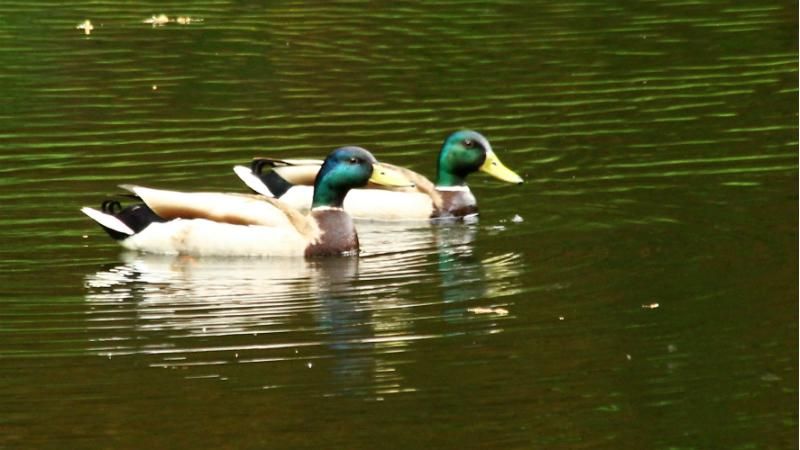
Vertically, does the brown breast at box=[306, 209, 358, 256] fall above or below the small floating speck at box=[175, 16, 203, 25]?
below

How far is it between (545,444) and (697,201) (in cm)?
636

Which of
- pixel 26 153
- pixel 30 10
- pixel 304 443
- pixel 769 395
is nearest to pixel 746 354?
pixel 769 395

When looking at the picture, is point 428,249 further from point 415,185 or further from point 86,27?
point 86,27

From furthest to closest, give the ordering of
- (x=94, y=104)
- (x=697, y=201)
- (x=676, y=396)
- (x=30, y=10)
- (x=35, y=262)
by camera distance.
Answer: (x=30, y=10), (x=94, y=104), (x=697, y=201), (x=35, y=262), (x=676, y=396)

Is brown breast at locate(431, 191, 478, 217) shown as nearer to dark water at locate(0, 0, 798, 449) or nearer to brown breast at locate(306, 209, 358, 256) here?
dark water at locate(0, 0, 798, 449)

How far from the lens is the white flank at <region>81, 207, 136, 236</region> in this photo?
1448 centimetres

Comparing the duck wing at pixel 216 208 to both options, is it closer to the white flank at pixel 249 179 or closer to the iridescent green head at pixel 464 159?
the white flank at pixel 249 179

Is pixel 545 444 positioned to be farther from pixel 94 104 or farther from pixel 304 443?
pixel 94 104

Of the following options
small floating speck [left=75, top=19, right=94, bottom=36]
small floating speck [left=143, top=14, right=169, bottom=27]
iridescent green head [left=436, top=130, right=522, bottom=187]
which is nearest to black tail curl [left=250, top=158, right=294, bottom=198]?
iridescent green head [left=436, top=130, right=522, bottom=187]

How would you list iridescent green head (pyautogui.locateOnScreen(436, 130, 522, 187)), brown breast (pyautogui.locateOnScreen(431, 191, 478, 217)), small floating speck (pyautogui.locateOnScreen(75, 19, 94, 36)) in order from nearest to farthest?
brown breast (pyautogui.locateOnScreen(431, 191, 478, 217)) → iridescent green head (pyautogui.locateOnScreen(436, 130, 522, 187)) → small floating speck (pyautogui.locateOnScreen(75, 19, 94, 36))

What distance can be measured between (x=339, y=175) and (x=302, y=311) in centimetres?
274

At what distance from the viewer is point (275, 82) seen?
21.6m

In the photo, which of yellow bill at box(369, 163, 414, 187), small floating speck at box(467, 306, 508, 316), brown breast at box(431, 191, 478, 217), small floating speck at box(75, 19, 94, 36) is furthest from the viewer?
small floating speck at box(75, 19, 94, 36)

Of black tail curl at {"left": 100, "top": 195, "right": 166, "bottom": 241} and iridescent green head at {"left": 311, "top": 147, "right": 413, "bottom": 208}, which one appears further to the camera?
iridescent green head at {"left": 311, "top": 147, "right": 413, "bottom": 208}
